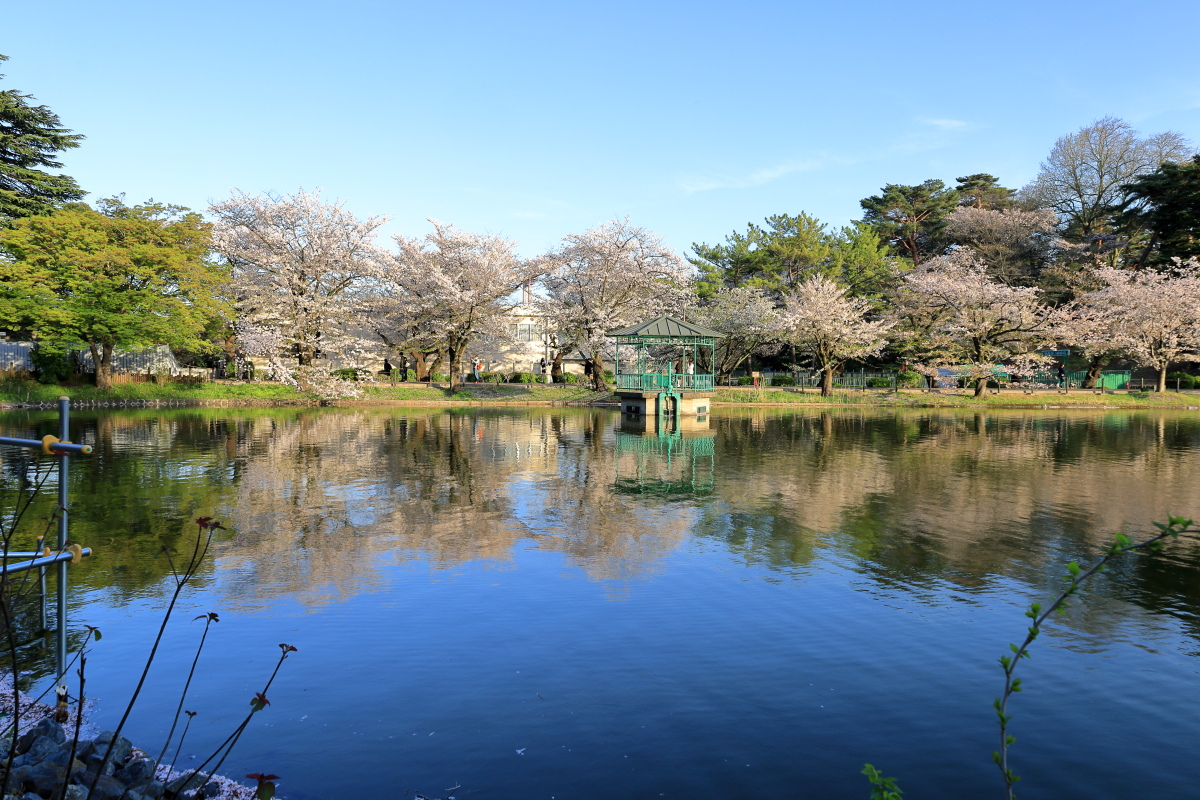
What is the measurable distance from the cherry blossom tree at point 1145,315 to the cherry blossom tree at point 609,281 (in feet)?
80.6

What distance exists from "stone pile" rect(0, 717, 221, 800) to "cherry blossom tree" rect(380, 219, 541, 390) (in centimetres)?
4060

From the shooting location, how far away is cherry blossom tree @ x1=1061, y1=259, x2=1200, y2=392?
46156mm

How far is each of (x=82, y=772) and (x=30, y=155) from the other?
5534 centimetres

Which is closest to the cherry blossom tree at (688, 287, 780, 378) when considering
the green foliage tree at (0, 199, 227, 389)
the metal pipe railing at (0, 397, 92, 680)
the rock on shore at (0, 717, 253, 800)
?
the green foliage tree at (0, 199, 227, 389)

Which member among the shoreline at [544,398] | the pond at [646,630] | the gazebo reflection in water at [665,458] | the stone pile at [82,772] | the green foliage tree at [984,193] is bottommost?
the pond at [646,630]

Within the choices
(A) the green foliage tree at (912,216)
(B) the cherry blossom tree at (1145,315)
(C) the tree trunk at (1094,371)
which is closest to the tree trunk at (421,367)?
(A) the green foliage tree at (912,216)

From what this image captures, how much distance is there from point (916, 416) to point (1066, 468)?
64.6ft

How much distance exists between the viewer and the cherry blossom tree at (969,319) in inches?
1844

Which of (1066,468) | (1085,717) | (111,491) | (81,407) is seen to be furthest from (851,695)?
(81,407)

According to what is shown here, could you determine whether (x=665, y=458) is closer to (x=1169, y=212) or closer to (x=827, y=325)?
(x=827, y=325)

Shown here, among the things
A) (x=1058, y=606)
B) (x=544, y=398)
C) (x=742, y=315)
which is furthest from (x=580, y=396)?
(x=1058, y=606)

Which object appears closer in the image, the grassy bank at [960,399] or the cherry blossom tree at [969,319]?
the grassy bank at [960,399]

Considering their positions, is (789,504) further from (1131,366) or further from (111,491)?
(1131,366)

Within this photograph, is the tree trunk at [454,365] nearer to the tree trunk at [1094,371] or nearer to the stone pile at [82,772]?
the stone pile at [82,772]
